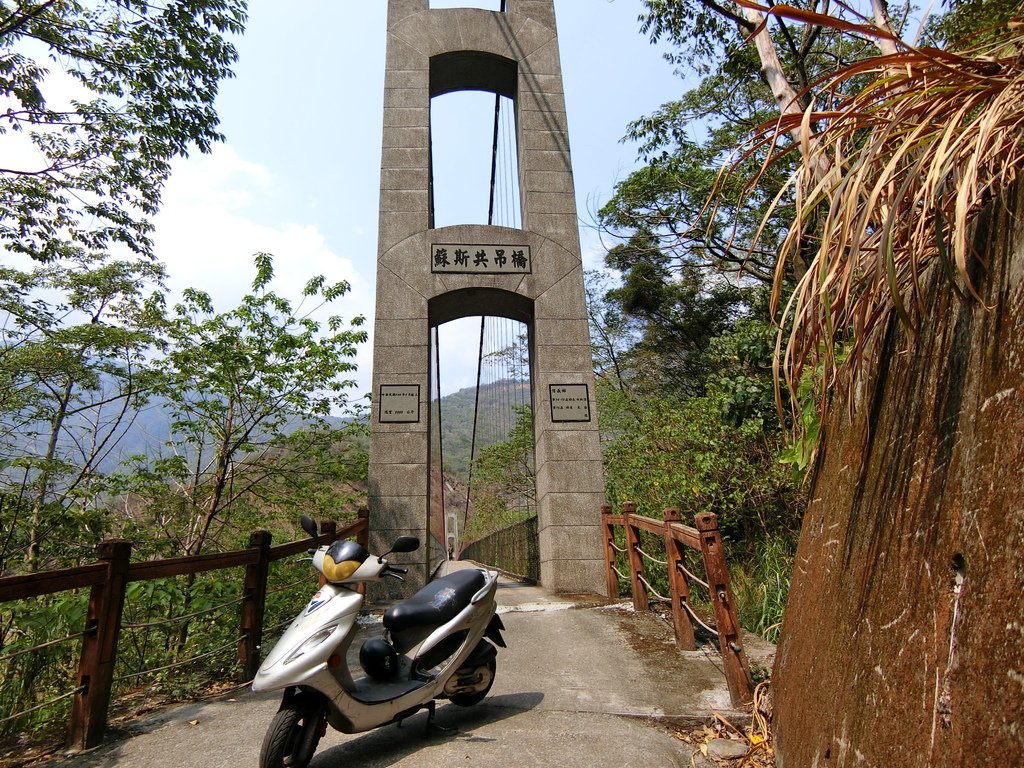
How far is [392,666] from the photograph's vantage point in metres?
2.22

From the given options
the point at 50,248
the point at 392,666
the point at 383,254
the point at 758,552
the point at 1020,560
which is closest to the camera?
the point at 1020,560

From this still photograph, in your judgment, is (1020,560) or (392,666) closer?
(1020,560)

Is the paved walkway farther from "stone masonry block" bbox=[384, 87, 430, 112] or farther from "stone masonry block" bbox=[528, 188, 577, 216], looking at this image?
"stone masonry block" bbox=[384, 87, 430, 112]

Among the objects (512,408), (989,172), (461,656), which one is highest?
(512,408)

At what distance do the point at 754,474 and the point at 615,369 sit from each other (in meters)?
8.95

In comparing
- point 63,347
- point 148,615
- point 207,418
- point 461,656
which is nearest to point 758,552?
point 461,656

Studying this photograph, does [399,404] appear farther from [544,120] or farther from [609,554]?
[544,120]

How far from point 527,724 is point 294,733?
903mm

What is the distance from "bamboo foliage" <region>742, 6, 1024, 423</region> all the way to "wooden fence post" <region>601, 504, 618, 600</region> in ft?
→ 12.5

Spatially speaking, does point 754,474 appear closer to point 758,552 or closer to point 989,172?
point 758,552

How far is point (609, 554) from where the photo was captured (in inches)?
197

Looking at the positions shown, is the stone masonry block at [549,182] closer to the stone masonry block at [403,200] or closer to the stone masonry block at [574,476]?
the stone masonry block at [403,200]

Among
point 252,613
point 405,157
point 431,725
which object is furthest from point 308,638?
point 405,157

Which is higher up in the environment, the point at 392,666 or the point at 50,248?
the point at 50,248
